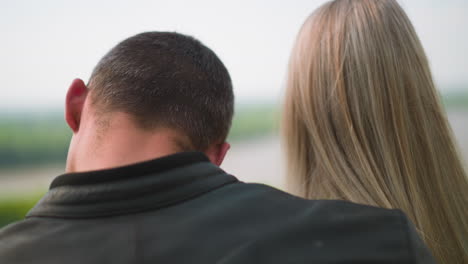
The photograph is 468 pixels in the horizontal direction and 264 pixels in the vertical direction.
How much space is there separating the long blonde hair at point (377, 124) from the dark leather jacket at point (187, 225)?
0.92ft

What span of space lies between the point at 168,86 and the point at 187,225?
287 mm

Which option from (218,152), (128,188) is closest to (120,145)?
(128,188)

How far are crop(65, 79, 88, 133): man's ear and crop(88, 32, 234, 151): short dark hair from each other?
0.08 feet

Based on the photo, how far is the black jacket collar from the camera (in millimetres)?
778

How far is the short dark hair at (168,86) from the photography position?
901 millimetres

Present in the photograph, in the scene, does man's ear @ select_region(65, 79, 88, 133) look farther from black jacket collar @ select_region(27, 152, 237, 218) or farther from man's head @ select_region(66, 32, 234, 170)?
black jacket collar @ select_region(27, 152, 237, 218)

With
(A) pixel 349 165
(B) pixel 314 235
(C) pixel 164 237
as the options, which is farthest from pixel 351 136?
(C) pixel 164 237

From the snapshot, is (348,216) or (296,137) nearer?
(348,216)

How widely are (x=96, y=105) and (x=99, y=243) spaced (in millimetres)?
285

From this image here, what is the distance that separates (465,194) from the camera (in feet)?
3.94

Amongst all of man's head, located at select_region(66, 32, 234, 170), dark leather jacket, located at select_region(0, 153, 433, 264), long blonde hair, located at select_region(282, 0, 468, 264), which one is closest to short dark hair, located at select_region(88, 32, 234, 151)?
man's head, located at select_region(66, 32, 234, 170)

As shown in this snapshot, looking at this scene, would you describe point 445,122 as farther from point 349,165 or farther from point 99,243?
point 99,243

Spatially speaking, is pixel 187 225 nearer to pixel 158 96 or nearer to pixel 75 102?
pixel 158 96

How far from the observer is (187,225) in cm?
77
